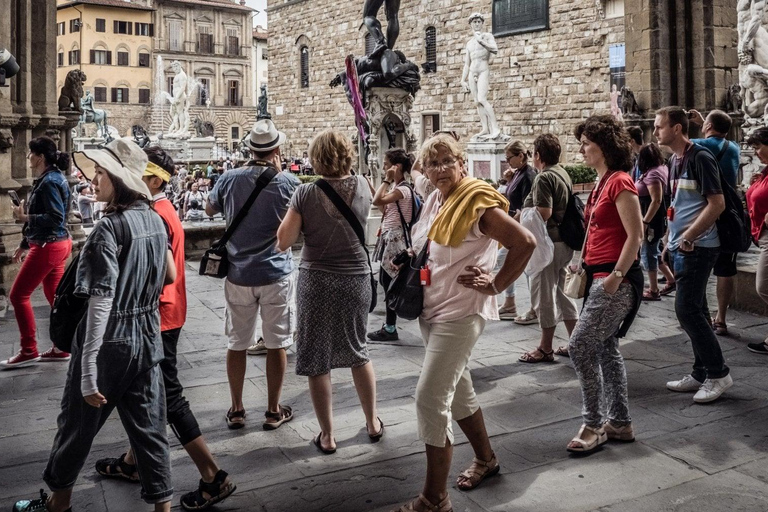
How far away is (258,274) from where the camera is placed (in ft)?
15.0

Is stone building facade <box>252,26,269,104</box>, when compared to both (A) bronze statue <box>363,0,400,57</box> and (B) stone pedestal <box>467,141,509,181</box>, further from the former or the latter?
(A) bronze statue <box>363,0,400,57</box>

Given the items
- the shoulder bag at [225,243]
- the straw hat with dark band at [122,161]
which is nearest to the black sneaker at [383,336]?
the shoulder bag at [225,243]

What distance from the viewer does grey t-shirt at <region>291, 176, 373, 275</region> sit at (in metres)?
4.13

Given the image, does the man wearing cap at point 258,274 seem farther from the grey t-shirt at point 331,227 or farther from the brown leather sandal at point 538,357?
the brown leather sandal at point 538,357

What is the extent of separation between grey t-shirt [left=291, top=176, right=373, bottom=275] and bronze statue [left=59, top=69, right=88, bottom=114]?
8101mm

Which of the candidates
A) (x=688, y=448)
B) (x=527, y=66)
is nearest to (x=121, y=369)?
(x=688, y=448)

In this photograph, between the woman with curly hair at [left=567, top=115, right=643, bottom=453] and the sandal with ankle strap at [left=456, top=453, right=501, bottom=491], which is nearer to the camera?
the sandal with ankle strap at [left=456, top=453, right=501, bottom=491]

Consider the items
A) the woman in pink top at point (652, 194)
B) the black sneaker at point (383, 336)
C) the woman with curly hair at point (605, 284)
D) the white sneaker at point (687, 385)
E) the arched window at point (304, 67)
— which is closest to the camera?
the woman with curly hair at point (605, 284)

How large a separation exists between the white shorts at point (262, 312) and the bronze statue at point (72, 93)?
7.62 meters

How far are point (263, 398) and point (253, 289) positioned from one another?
93cm

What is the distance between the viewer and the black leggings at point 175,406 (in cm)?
360

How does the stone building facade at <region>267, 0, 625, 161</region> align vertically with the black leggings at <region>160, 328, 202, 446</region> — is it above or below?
above

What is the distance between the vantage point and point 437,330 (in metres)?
3.48

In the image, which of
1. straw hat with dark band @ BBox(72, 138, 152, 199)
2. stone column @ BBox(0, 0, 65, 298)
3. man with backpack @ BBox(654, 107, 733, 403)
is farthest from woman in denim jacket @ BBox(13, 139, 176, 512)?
stone column @ BBox(0, 0, 65, 298)
